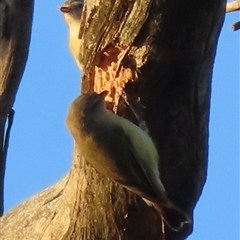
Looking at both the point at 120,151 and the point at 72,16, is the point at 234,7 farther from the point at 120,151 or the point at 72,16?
the point at 72,16

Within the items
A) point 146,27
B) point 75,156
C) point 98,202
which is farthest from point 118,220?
point 146,27

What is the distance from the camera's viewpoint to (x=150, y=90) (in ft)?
14.4

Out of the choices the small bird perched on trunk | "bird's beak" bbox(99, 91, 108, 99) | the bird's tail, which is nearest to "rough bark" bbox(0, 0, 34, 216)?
the small bird perched on trunk

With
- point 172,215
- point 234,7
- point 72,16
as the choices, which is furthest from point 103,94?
point 72,16

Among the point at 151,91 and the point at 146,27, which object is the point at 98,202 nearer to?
the point at 151,91

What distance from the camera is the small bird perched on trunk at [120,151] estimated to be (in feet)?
14.2

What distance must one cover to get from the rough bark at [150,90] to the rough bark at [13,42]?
3.25 feet

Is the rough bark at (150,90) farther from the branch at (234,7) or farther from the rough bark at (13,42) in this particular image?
the branch at (234,7)

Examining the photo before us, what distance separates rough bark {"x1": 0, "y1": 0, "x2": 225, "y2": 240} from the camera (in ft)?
13.8

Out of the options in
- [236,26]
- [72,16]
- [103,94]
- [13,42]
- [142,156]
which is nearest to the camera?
[142,156]

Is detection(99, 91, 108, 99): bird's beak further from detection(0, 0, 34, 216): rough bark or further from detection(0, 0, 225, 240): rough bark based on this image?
detection(0, 0, 34, 216): rough bark

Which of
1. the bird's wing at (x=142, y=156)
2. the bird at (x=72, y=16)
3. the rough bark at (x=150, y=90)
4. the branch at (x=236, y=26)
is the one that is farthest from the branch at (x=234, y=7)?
the bird at (x=72, y=16)

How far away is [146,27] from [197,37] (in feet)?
0.87

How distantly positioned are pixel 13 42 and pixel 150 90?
1569 mm
